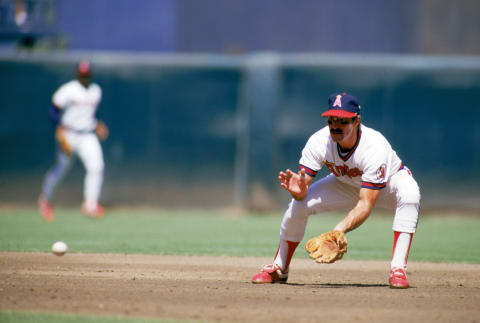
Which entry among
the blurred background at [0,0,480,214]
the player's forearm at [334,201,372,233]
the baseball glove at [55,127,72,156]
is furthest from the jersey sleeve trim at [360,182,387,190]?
the blurred background at [0,0,480,214]

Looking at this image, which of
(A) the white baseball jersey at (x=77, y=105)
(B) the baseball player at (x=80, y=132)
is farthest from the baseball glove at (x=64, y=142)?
(A) the white baseball jersey at (x=77, y=105)

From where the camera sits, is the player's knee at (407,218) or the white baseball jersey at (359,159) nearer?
the white baseball jersey at (359,159)

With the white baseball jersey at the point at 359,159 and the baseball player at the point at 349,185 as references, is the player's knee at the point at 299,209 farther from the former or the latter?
the white baseball jersey at the point at 359,159

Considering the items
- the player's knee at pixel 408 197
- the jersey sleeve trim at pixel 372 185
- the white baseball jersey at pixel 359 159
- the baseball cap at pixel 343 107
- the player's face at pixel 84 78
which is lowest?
the player's knee at pixel 408 197

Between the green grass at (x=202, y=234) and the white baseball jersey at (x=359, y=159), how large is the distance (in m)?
2.29

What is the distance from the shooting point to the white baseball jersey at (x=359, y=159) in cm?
525

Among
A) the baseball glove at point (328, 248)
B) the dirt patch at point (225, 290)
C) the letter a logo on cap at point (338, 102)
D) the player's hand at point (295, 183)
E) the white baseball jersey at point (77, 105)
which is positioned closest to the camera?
the dirt patch at point (225, 290)

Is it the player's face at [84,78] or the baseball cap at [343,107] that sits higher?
the player's face at [84,78]

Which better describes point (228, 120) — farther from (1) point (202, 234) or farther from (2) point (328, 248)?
(2) point (328, 248)

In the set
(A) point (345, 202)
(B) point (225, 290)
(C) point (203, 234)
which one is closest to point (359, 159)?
(A) point (345, 202)

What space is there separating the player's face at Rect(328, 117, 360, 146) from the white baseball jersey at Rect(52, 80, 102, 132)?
636 cm

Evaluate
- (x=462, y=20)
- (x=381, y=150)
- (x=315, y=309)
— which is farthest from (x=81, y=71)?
(x=462, y=20)

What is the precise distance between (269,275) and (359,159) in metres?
1.13

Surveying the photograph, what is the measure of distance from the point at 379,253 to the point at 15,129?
701 centimetres
